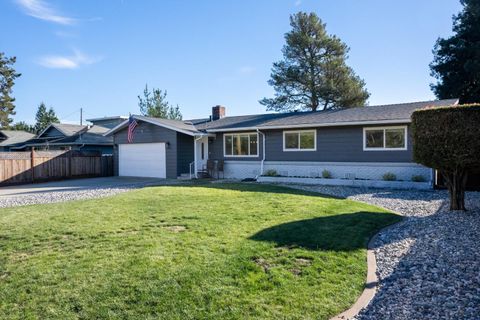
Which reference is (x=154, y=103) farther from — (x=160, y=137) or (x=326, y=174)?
(x=326, y=174)

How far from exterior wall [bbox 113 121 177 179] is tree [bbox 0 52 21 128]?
1315 inches

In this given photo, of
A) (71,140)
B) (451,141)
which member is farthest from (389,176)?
(71,140)

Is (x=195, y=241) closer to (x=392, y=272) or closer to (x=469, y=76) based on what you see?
(x=392, y=272)

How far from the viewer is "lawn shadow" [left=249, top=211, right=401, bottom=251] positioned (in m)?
5.70

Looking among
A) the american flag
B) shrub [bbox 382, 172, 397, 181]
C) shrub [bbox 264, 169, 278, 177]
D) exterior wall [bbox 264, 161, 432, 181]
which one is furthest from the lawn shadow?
the american flag

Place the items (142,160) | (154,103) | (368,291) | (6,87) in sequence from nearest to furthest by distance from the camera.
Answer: (368,291), (142,160), (154,103), (6,87)

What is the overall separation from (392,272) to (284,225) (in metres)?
2.50

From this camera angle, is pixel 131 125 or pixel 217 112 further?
pixel 217 112

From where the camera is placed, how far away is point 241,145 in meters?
19.1

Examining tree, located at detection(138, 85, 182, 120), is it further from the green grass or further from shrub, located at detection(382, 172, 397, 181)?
the green grass

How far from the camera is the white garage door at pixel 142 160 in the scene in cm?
1980

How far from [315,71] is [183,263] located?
31217mm

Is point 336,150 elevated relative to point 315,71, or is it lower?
lower

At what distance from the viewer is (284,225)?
22.7 ft
